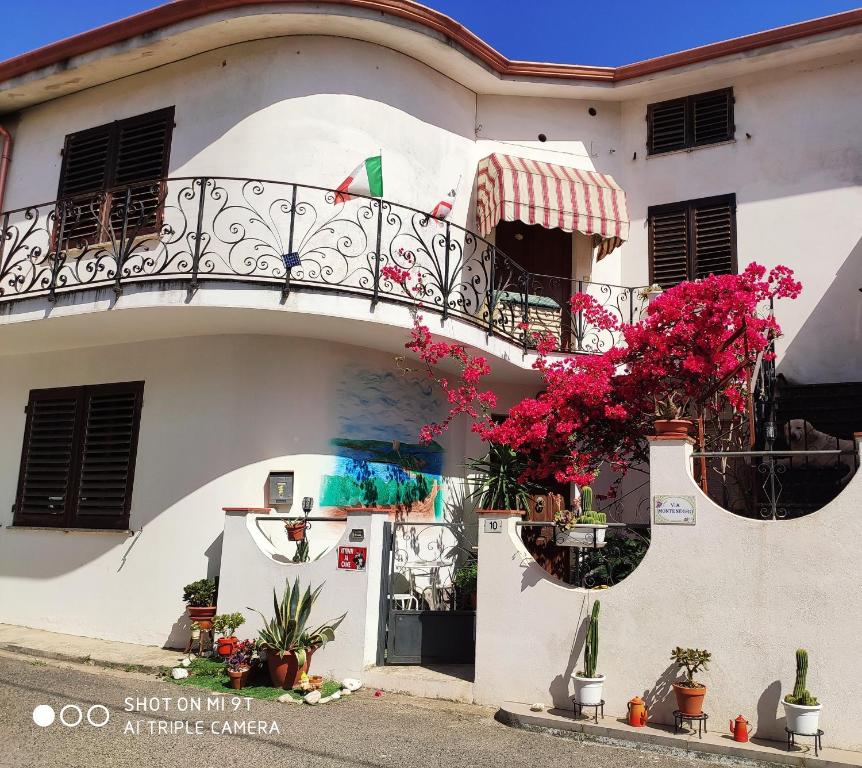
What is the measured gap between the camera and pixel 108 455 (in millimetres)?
11570

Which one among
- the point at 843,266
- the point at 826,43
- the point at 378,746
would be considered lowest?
the point at 378,746

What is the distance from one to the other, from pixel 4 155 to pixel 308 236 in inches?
264

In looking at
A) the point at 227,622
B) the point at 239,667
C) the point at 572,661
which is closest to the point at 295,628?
the point at 239,667

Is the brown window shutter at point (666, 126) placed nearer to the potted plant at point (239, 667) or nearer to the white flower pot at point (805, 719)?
the white flower pot at point (805, 719)

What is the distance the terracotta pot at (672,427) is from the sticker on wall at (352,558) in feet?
11.3

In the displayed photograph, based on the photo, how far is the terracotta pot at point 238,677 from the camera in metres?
8.55

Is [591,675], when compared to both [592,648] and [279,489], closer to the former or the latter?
[592,648]

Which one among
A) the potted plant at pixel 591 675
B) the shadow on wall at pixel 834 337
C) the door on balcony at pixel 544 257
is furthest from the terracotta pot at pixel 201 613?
the shadow on wall at pixel 834 337

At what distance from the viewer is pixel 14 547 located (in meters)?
12.0

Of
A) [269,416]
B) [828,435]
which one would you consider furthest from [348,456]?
[828,435]

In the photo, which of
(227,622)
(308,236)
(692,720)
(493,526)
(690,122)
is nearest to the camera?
(692,720)

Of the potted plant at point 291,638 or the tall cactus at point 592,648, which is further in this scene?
the potted plant at point 291,638

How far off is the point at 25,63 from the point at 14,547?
24.7 ft

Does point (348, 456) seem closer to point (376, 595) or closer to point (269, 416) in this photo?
point (269, 416)
